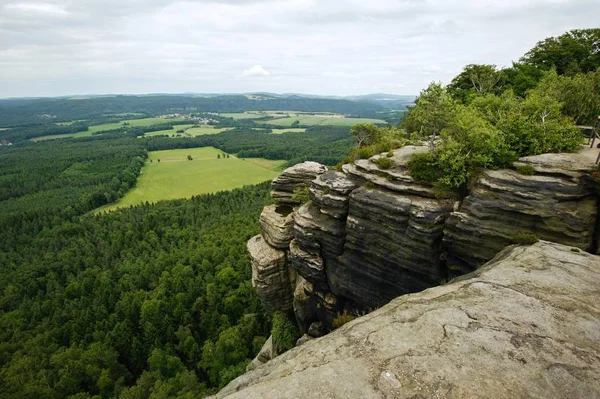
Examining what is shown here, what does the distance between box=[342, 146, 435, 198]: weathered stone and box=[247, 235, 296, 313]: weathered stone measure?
41.8 ft

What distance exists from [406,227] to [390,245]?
72.2 inches

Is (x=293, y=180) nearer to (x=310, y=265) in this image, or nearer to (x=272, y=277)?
(x=272, y=277)

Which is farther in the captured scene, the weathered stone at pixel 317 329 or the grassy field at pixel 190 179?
the grassy field at pixel 190 179

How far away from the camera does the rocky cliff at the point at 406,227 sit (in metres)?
18.8

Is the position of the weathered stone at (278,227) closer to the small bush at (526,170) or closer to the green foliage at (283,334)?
the green foliage at (283,334)

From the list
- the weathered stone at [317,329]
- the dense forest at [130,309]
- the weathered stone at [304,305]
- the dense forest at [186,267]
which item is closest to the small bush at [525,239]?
the dense forest at [186,267]

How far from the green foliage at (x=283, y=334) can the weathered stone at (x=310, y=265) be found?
8532mm

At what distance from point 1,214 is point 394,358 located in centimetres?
16796

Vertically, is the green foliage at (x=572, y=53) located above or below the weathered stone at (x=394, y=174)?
above

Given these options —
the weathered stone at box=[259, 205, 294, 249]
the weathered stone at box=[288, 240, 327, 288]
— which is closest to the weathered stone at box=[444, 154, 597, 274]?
the weathered stone at box=[288, 240, 327, 288]

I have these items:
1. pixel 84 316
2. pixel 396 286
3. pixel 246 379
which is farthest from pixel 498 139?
pixel 84 316

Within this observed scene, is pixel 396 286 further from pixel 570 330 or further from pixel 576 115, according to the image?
pixel 576 115

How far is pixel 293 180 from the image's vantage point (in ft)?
119

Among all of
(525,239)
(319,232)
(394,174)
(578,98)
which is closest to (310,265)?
(319,232)
